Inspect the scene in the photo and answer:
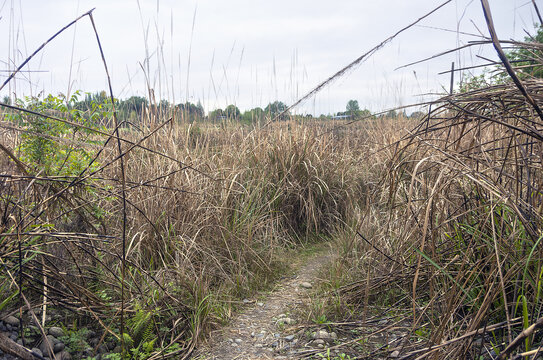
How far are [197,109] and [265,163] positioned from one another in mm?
1492

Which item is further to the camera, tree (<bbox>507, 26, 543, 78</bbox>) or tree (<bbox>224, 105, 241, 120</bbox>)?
tree (<bbox>224, 105, 241, 120</bbox>)

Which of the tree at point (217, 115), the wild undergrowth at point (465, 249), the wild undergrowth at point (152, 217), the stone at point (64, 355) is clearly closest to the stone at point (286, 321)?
the wild undergrowth at point (465, 249)

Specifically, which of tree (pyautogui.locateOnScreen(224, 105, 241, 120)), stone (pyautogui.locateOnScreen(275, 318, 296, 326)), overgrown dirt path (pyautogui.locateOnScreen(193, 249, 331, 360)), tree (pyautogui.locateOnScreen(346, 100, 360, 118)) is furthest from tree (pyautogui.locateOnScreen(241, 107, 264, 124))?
tree (pyautogui.locateOnScreen(346, 100, 360, 118))

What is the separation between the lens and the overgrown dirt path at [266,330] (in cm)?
228

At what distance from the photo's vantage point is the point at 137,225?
2898 mm

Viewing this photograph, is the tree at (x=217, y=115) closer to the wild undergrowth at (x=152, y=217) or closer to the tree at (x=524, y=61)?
the wild undergrowth at (x=152, y=217)

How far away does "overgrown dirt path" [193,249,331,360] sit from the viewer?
89.8 inches

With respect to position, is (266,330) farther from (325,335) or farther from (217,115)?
(217,115)

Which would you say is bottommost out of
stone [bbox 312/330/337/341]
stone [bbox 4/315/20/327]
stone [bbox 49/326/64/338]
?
stone [bbox 312/330/337/341]

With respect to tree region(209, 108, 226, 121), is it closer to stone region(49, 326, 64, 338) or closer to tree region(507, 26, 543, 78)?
stone region(49, 326, 64, 338)

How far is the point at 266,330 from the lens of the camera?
8.43 feet

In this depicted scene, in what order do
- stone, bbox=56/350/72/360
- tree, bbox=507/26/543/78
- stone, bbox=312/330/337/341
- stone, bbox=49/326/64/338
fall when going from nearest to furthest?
1. tree, bbox=507/26/543/78
2. stone, bbox=56/350/72/360
3. stone, bbox=49/326/64/338
4. stone, bbox=312/330/337/341

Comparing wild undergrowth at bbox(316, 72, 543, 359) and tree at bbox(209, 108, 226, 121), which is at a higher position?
tree at bbox(209, 108, 226, 121)

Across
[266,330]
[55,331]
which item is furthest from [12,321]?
[266,330]
